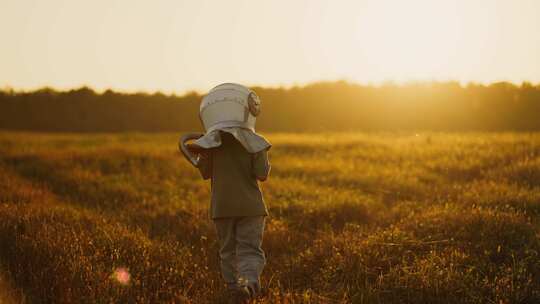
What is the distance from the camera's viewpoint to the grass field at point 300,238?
5086 mm

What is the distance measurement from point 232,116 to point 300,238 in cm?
293

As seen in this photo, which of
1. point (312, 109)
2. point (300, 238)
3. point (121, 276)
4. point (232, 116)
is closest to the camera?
point (232, 116)

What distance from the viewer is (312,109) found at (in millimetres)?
38812

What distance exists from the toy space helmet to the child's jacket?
140 millimetres

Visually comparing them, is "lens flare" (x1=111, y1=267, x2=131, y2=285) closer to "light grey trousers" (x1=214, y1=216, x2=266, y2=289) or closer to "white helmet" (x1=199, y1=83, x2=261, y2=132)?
"light grey trousers" (x1=214, y1=216, x2=266, y2=289)

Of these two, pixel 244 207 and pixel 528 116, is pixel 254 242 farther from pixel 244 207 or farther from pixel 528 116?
pixel 528 116

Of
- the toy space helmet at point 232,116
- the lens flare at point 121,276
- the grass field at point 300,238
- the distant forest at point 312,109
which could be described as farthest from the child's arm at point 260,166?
the distant forest at point 312,109

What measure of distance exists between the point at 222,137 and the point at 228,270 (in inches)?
50.7

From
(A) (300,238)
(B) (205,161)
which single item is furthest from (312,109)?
(B) (205,161)

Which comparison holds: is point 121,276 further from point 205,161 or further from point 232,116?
point 232,116

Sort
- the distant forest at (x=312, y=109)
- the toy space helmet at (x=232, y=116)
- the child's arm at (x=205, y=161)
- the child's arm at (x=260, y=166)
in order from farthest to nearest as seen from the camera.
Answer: the distant forest at (x=312, y=109) → the child's arm at (x=205, y=161) → the child's arm at (x=260, y=166) → the toy space helmet at (x=232, y=116)

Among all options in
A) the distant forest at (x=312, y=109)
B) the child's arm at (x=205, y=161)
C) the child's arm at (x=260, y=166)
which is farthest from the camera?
the distant forest at (x=312, y=109)

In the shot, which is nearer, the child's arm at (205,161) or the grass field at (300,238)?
the grass field at (300,238)

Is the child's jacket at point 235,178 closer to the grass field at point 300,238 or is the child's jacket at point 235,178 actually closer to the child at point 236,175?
the child at point 236,175
